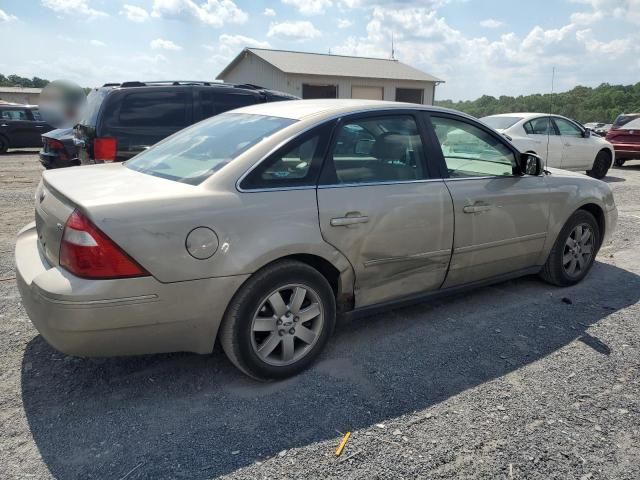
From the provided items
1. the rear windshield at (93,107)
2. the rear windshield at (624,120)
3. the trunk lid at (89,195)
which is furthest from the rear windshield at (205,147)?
the rear windshield at (624,120)

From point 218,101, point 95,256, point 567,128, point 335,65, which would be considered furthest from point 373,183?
point 335,65

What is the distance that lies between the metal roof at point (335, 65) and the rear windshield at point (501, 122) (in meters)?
13.5

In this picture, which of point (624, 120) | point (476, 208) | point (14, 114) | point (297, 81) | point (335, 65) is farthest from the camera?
point (335, 65)

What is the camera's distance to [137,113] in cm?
656

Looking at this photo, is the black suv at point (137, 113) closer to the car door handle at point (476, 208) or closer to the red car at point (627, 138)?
the car door handle at point (476, 208)

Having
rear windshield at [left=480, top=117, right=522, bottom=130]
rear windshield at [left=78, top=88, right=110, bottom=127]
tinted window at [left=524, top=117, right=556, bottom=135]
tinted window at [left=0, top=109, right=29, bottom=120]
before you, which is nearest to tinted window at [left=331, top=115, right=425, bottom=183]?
rear windshield at [left=78, top=88, right=110, bottom=127]

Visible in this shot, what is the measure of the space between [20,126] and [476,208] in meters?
18.2

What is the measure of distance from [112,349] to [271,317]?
864 millimetres

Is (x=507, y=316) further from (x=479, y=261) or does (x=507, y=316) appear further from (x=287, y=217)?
(x=287, y=217)

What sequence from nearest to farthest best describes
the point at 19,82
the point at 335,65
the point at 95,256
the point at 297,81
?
the point at 95,256, the point at 297,81, the point at 335,65, the point at 19,82

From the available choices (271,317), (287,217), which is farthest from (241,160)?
(271,317)

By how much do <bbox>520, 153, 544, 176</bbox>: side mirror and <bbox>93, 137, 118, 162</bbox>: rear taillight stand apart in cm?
473

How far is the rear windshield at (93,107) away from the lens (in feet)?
21.2

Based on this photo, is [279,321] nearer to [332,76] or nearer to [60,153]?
[60,153]
